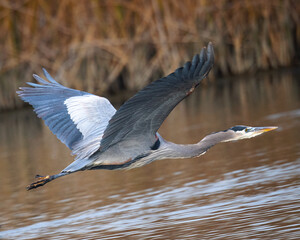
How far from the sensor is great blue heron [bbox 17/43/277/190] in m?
5.07

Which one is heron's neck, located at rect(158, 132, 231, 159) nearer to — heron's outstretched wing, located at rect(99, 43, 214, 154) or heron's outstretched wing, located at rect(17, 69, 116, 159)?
heron's outstretched wing, located at rect(99, 43, 214, 154)

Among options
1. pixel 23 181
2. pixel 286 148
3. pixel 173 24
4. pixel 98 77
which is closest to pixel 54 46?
pixel 98 77

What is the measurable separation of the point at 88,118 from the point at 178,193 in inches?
49.2

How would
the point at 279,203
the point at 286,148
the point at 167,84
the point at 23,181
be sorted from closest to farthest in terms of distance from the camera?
the point at 167,84
the point at 279,203
the point at 286,148
the point at 23,181

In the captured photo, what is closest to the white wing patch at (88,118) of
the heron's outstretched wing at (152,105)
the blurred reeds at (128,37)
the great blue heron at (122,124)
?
the great blue heron at (122,124)

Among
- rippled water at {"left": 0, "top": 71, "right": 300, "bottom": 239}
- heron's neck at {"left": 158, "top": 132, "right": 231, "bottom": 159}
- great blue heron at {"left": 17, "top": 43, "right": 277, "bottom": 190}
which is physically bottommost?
rippled water at {"left": 0, "top": 71, "right": 300, "bottom": 239}

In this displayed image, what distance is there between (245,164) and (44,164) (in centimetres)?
360

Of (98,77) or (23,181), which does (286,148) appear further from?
(98,77)

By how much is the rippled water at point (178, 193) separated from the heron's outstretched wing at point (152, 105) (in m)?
0.74

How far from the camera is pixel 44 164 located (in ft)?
34.6

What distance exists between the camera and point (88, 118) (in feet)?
21.6

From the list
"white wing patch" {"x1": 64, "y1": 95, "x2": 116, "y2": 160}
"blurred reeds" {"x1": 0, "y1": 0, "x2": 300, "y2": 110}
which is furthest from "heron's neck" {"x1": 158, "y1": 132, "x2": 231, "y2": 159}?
"blurred reeds" {"x1": 0, "y1": 0, "x2": 300, "y2": 110}

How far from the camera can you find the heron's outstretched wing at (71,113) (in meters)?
6.45

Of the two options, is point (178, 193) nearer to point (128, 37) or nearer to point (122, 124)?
point (122, 124)
